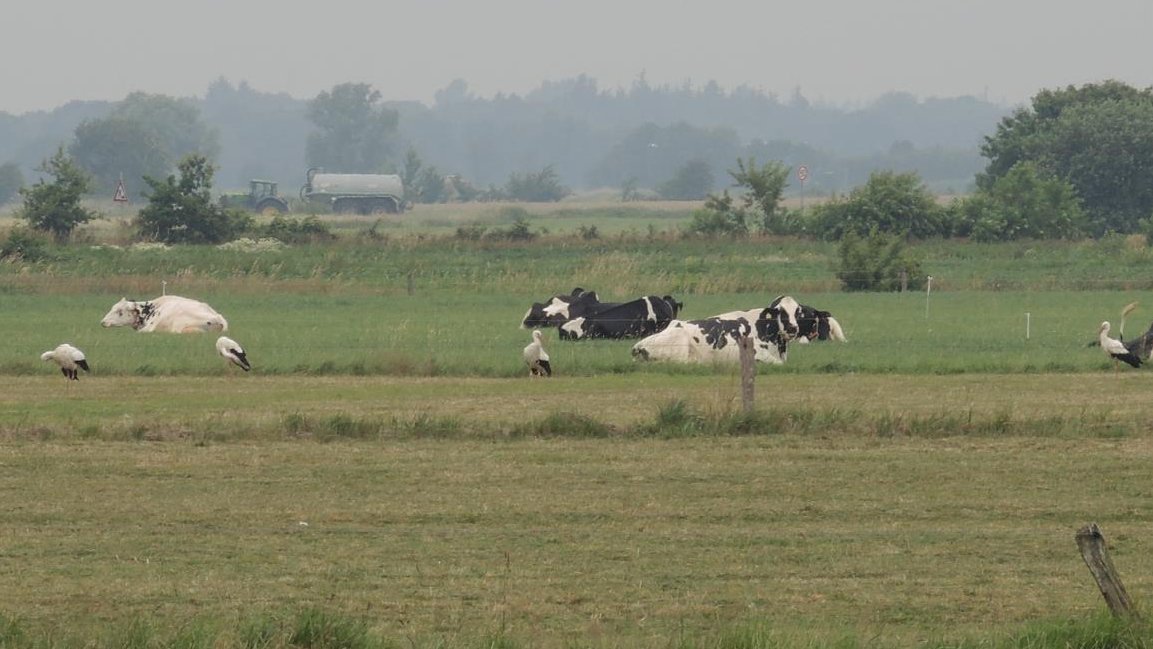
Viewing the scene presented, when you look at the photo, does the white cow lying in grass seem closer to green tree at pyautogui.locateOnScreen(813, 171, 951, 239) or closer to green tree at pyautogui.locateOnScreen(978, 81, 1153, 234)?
green tree at pyautogui.locateOnScreen(813, 171, 951, 239)

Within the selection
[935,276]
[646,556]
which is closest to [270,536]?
[646,556]

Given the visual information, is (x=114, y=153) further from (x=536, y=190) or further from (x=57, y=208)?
(x=57, y=208)

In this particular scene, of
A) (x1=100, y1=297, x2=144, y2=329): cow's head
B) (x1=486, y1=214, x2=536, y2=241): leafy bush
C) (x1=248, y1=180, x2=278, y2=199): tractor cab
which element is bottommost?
(x1=100, y1=297, x2=144, y2=329): cow's head

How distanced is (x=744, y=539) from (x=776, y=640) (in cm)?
389

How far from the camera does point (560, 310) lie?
3547 centimetres

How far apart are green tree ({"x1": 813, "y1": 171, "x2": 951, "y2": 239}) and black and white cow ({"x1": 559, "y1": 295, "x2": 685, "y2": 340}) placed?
31947 millimetres

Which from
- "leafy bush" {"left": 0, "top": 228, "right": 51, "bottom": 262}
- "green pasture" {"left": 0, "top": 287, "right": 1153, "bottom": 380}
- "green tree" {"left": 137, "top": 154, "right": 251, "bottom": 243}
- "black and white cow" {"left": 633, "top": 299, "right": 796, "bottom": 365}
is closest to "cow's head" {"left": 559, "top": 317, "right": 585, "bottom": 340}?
"green pasture" {"left": 0, "top": 287, "right": 1153, "bottom": 380}

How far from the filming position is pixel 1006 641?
403 inches

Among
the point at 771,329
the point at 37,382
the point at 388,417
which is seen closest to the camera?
the point at 388,417

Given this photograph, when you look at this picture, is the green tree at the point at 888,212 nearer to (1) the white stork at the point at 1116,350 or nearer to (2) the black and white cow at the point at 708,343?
(2) the black and white cow at the point at 708,343

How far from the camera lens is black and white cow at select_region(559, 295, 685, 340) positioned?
110ft

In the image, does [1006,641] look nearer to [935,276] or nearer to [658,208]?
[935,276]

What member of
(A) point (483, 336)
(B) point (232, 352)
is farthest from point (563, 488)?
(A) point (483, 336)

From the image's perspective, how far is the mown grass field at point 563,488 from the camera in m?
Result: 11.5
